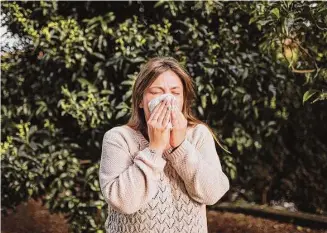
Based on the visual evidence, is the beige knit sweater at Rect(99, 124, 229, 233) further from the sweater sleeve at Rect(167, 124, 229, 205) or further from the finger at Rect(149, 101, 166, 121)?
the finger at Rect(149, 101, 166, 121)

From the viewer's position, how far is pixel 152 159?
1.52 metres

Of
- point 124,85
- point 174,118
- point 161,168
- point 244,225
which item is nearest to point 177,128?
point 174,118

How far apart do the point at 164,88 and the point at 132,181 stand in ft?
1.17

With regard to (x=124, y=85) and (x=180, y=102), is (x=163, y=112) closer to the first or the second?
(x=180, y=102)

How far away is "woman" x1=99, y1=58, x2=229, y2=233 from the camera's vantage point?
1.51m

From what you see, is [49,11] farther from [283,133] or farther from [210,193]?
[210,193]

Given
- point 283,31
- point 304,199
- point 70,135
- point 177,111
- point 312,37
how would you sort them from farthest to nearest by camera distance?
point 304,199
point 70,135
point 312,37
point 283,31
point 177,111

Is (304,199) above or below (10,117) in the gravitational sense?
below

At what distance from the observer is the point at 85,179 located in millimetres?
3719

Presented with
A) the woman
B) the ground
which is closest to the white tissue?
the woman

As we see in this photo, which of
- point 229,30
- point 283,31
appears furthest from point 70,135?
point 283,31

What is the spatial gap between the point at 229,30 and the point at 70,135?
1.51 meters

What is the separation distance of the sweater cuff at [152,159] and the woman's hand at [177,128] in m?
0.08

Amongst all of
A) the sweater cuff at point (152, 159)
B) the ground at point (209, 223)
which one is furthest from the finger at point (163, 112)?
the ground at point (209, 223)
